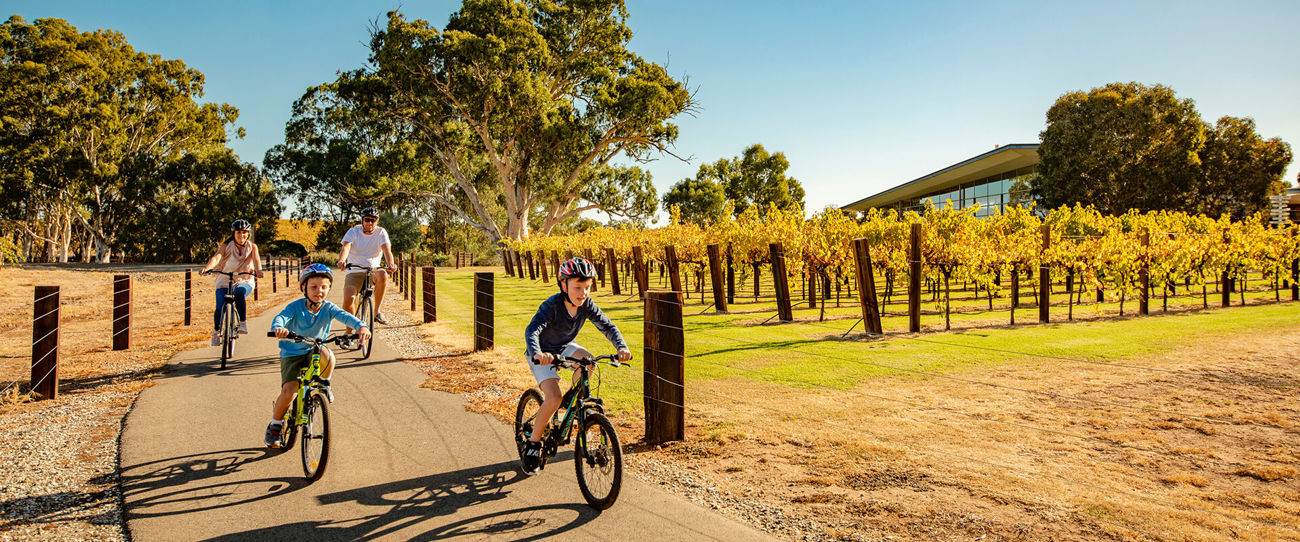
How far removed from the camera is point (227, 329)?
8.37 m

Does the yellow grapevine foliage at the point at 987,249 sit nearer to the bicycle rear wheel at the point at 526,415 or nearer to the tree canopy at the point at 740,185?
the bicycle rear wheel at the point at 526,415

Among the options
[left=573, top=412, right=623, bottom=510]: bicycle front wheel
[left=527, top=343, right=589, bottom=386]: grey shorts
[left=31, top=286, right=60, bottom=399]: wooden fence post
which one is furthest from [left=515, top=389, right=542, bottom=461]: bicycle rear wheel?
[left=31, top=286, right=60, bottom=399]: wooden fence post

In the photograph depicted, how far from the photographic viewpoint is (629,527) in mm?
3822

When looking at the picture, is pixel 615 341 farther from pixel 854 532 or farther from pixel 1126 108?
pixel 1126 108

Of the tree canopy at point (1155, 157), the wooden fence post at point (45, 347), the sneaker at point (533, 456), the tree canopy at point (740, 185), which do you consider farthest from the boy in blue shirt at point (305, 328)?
the tree canopy at point (740, 185)

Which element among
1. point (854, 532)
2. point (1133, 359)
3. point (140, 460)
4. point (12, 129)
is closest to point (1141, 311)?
point (1133, 359)

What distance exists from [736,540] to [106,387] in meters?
7.13

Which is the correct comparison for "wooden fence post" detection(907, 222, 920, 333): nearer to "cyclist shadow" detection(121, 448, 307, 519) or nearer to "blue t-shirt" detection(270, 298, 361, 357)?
"blue t-shirt" detection(270, 298, 361, 357)

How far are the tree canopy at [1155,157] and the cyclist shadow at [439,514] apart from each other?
136 ft

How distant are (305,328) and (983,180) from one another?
58879 millimetres

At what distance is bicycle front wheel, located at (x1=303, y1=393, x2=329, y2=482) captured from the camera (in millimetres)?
4371

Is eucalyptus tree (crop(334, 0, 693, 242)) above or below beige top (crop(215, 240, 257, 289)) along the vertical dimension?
above

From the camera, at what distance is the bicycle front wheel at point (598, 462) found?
393cm

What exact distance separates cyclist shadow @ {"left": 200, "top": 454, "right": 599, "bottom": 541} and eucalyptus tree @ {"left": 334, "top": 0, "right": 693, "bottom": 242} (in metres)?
37.3
